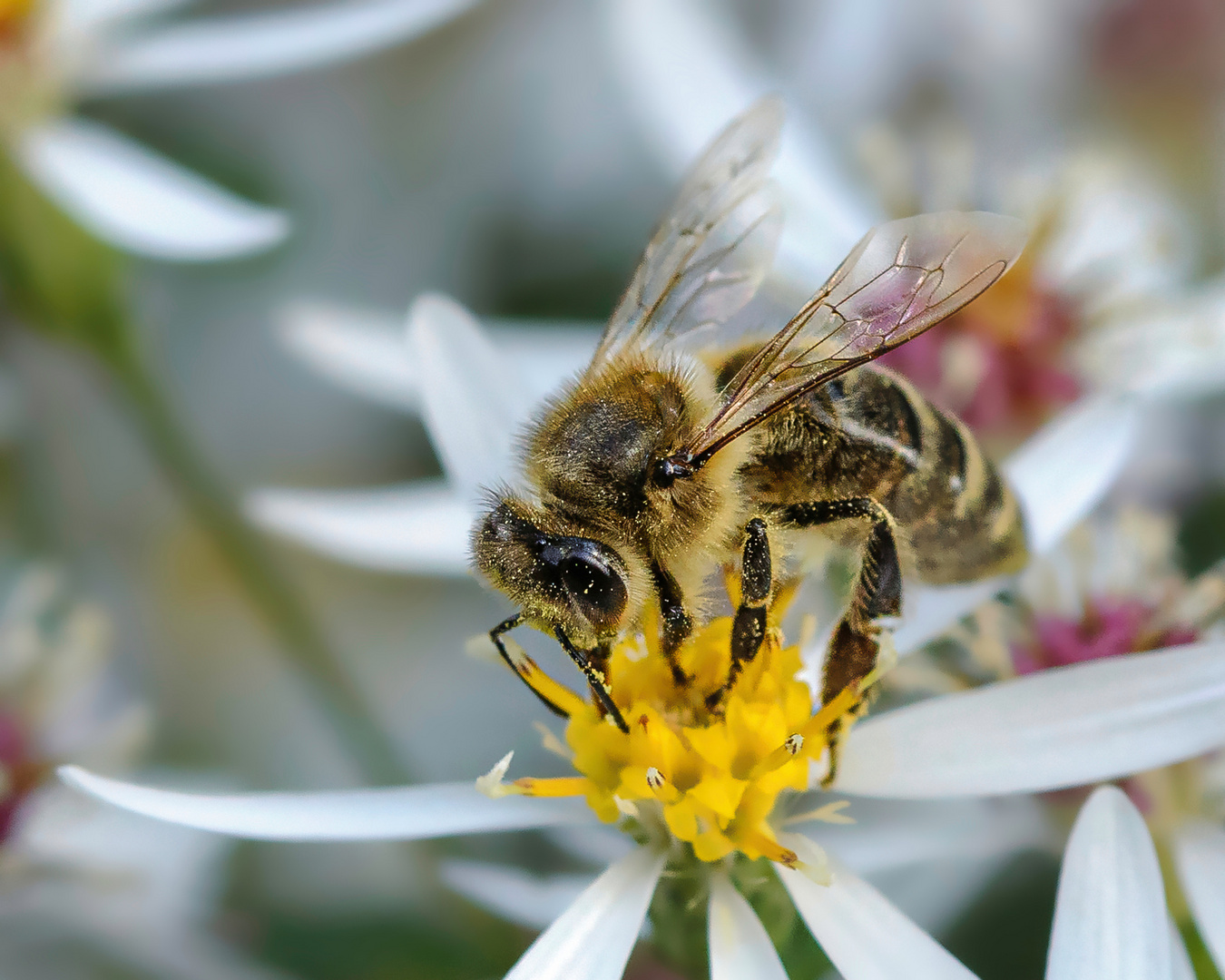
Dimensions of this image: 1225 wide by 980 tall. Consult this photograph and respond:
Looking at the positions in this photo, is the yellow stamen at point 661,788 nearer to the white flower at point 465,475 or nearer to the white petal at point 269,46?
the white flower at point 465,475

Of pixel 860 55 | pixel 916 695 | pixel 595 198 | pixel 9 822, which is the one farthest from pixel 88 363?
pixel 860 55

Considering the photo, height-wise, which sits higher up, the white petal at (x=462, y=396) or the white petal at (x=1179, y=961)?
the white petal at (x=462, y=396)

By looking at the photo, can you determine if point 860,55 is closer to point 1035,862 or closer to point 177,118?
point 177,118

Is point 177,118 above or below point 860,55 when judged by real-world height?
above

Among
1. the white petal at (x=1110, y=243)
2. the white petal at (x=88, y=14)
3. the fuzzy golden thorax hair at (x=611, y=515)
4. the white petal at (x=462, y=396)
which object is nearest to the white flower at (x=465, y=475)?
the white petal at (x=462, y=396)

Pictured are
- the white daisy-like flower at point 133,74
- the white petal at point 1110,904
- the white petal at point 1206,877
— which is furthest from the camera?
the white daisy-like flower at point 133,74

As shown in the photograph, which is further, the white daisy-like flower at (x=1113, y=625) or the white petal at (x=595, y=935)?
the white daisy-like flower at (x=1113, y=625)
